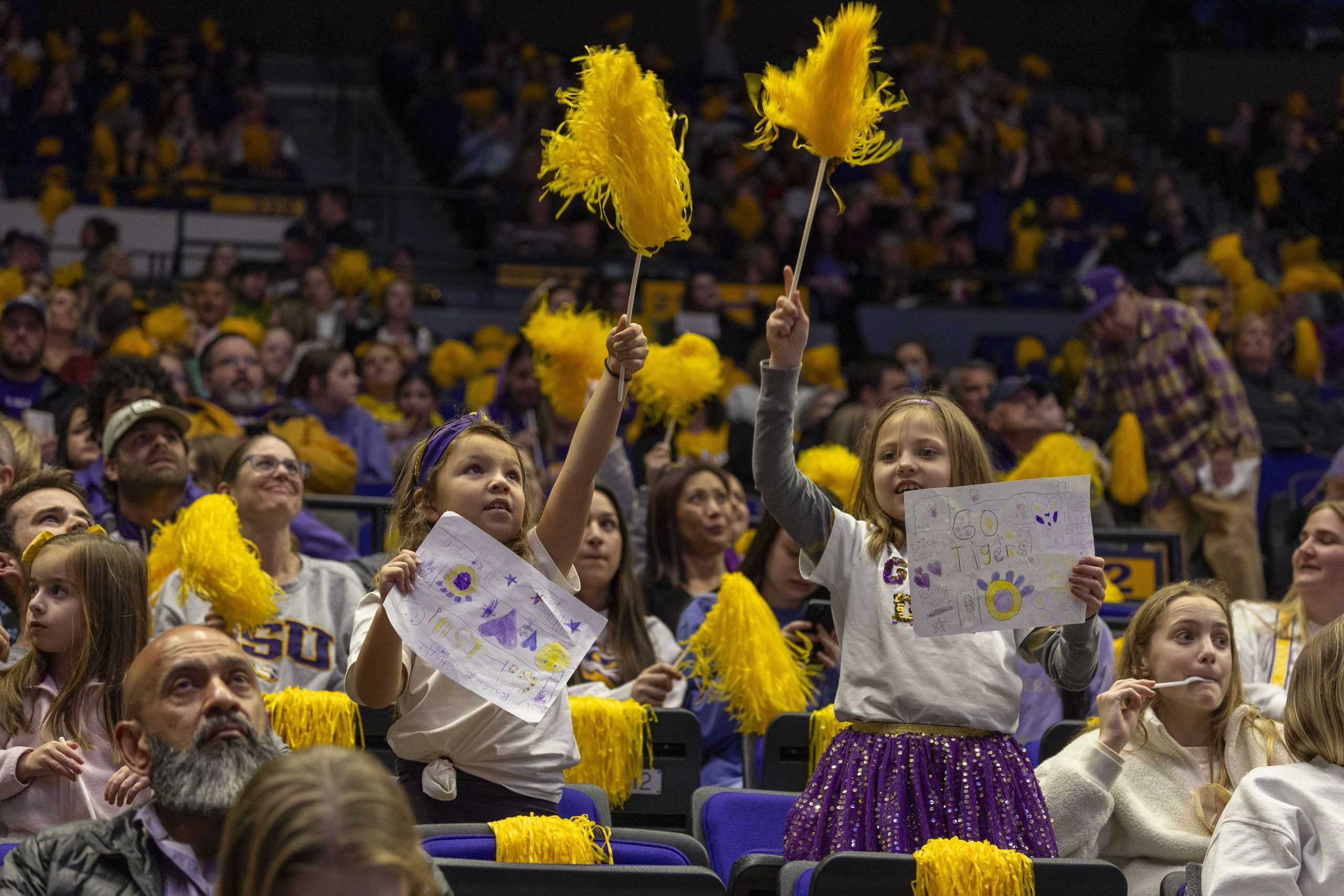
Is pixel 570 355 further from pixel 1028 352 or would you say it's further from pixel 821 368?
pixel 1028 352

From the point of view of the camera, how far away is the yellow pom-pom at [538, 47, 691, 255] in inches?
128

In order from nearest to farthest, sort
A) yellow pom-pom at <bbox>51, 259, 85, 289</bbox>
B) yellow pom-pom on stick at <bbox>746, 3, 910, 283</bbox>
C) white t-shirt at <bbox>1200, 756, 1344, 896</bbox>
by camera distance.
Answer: white t-shirt at <bbox>1200, 756, 1344, 896</bbox>, yellow pom-pom on stick at <bbox>746, 3, 910, 283</bbox>, yellow pom-pom at <bbox>51, 259, 85, 289</bbox>

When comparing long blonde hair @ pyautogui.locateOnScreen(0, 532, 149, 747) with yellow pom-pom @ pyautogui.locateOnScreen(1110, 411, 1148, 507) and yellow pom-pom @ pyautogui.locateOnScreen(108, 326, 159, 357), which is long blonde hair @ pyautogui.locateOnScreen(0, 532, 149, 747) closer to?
yellow pom-pom @ pyautogui.locateOnScreen(108, 326, 159, 357)

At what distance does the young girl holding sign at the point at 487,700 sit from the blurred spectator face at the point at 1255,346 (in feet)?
20.8

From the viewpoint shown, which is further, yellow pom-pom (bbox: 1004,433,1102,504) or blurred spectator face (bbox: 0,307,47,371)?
blurred spectator face (bbox: 0,307,47,371)

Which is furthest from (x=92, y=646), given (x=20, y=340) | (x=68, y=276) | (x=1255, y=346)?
(x=1255, y=346)

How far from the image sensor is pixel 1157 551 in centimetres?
579

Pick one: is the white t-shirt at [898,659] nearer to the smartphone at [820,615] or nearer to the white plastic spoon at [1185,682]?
the white plastic spoon at [1185,682]

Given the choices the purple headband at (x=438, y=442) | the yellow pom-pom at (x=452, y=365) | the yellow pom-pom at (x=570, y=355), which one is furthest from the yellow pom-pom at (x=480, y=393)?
the purple headband at (x=438, y=442)

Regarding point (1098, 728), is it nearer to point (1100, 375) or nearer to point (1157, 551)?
point (1157, 551)

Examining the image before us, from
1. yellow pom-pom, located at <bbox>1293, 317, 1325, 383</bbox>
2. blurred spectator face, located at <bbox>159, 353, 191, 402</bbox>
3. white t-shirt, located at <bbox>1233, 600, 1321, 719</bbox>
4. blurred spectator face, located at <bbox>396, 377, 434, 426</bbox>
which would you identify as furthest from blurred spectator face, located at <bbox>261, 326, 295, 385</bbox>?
yellow pom-pom, located at <bbox>1293, 317, 1325, 383</bbox>

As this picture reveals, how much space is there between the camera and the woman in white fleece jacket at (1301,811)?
272 cm

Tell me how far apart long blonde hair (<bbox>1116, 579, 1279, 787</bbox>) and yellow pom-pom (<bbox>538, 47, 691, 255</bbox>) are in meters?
1.38

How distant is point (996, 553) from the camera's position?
3.03 meters
